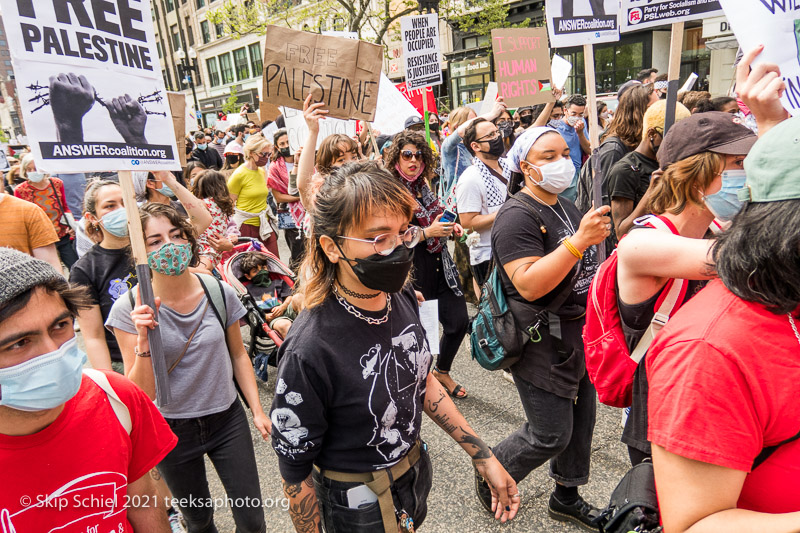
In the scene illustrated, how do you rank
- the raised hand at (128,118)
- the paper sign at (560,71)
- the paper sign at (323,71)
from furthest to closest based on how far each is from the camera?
the paper sign at (560,71), the paper sign at (323,71), the raised hand at (128,118)

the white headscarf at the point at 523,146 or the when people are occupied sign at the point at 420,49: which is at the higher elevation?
the when people are occupied sign at the point at 420,49

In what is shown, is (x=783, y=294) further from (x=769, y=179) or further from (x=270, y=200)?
(x=270, y=200)

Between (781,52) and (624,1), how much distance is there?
1189 mm

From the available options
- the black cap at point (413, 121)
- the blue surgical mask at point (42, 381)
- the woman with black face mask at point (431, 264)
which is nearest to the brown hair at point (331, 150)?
the woman with black face mask at point (431, 264)

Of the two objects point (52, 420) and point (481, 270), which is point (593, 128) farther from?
point (52, 420)

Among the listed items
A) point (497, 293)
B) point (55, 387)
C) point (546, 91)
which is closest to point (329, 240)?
point (55, 387)

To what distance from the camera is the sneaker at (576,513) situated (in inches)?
105

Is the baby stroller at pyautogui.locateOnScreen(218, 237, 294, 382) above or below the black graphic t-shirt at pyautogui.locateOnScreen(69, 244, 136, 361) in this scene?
below

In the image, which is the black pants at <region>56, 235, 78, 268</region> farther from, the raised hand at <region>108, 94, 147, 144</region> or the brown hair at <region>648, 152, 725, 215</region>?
the brown hair at <region>648, 152, 725, 215</region>

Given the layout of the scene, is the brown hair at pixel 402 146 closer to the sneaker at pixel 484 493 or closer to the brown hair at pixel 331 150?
the brown hair at pixel 331 150

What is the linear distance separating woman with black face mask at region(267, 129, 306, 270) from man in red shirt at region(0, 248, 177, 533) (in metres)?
4.29

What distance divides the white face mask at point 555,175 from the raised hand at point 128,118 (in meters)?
1.81

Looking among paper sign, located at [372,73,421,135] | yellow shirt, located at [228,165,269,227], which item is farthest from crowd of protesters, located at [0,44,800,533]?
paper sign, located at [372,73,421,135]

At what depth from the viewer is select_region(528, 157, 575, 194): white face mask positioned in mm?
2465
